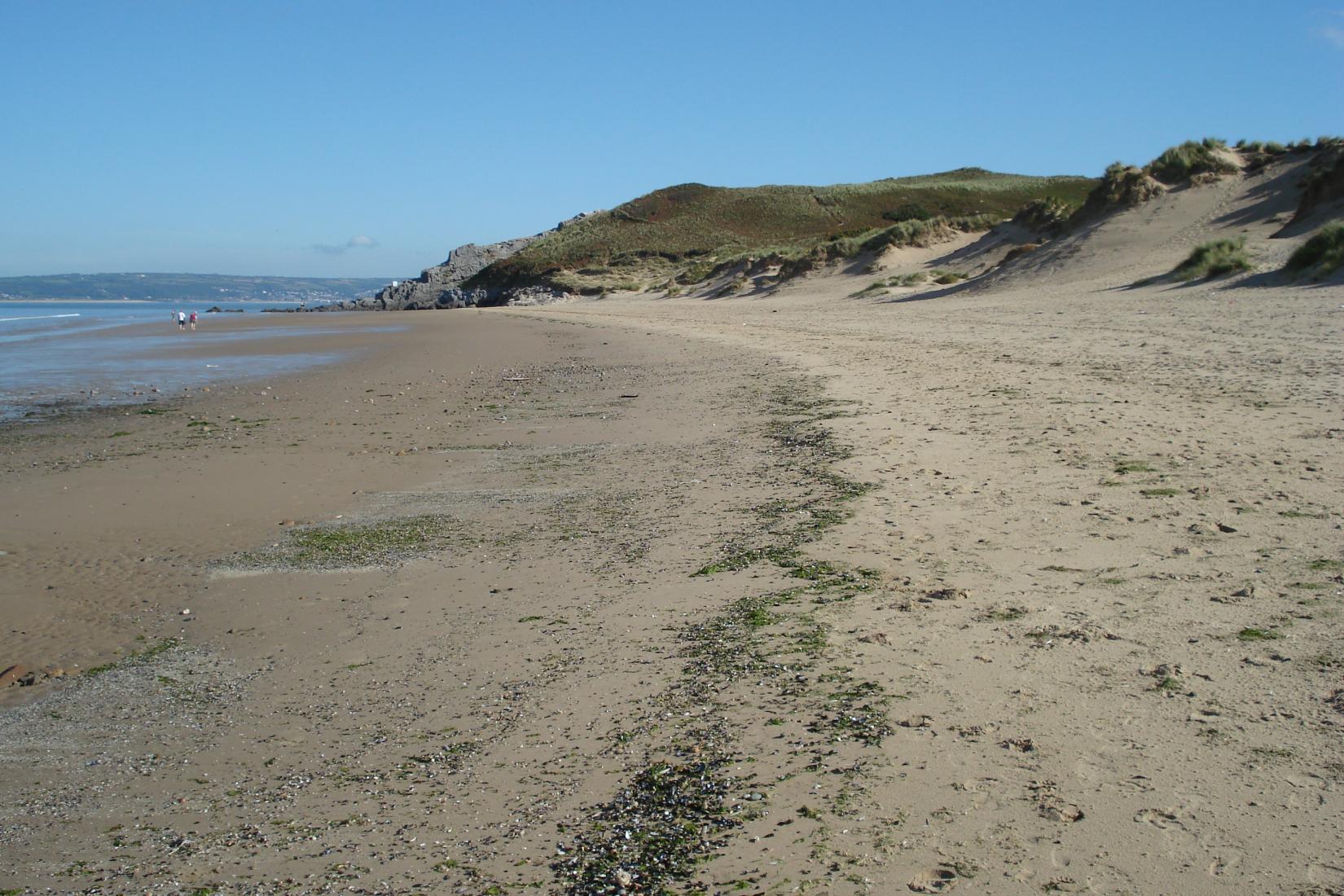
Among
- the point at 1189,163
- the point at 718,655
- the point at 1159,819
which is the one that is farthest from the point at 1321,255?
the point at 1159,819

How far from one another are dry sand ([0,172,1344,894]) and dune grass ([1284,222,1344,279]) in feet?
21.1

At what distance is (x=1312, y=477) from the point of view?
5652mm

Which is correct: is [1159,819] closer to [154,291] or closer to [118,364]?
[118,364]

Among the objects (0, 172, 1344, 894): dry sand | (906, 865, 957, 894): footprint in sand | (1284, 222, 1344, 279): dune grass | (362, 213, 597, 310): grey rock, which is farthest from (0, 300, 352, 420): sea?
(362, 213, 597, 310): grey rock

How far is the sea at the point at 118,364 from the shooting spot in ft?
50.5

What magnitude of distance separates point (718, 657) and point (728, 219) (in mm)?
71668

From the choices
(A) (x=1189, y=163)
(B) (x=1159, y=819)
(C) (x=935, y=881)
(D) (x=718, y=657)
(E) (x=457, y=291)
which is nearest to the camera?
(C) (x=935, y=881)

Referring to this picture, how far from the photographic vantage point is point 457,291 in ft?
228

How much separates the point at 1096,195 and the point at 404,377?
18407 millimetres

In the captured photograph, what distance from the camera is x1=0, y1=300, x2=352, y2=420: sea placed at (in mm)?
15406

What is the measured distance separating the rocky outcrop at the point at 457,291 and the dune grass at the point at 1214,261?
41.7 m

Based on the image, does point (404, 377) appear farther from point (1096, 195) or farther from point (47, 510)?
point (1096, 195)

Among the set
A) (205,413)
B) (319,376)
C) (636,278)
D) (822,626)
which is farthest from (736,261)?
(822,626)

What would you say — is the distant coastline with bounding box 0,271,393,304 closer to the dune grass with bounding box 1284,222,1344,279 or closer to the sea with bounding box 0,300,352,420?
the sea with bounding box 0,300,352,420
